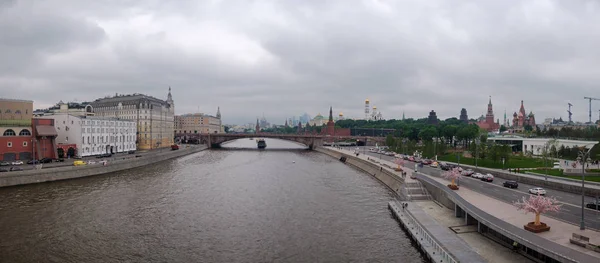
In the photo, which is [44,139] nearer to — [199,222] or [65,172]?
[65,172]

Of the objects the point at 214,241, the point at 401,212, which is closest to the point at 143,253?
the point at 214,241

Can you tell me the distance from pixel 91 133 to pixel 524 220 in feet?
224

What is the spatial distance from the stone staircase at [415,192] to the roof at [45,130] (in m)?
54.1

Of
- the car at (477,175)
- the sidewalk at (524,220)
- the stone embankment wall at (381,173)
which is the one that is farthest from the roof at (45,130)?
the car at (477,175)

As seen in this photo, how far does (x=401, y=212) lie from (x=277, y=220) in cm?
1028

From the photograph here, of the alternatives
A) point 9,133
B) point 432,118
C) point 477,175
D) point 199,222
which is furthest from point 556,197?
point 432,118

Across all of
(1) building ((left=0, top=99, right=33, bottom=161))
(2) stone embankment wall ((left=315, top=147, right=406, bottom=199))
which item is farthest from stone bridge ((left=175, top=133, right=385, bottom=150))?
(1) building ((left=0, top=99, right=33, bottom=161))

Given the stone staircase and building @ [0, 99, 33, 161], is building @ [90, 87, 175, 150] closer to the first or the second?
building @ [0, 99, 33, 161]

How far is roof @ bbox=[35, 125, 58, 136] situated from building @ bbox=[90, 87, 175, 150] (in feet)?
114

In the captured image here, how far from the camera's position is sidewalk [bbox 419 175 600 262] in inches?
774

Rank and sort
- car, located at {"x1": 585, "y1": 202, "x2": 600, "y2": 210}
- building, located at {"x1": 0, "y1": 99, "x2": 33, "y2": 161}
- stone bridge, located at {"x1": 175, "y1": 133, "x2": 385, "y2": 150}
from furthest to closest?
stone bridge, located at {"x1": 175, "y1": 133, "x2": 385, "y2": 150}, building, located at {"x1": 0, "y1": 99, "x2": 33, "y2": 161}, car, located at {"x1": 585, "y1": 202, "x2": 600, "y2": 210}

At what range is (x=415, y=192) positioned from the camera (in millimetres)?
37594

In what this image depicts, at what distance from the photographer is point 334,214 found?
32.8 metres

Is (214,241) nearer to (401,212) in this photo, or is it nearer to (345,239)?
(345,239)
